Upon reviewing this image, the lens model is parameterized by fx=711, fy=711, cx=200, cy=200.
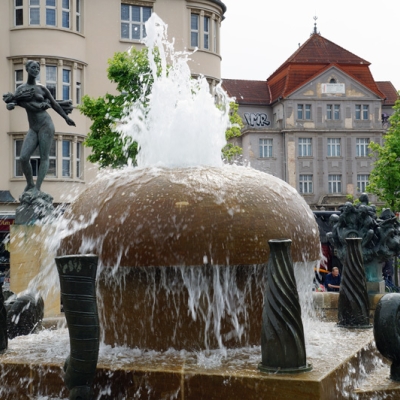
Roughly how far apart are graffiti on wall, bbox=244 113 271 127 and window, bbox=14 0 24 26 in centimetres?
2877

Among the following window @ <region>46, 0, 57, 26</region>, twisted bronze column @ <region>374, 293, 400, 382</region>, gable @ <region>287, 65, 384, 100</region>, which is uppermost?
gable @ <region>287, 65, 384, 100</region>

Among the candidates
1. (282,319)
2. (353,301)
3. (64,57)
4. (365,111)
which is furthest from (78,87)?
(365,111)

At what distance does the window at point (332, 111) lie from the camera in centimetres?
5631

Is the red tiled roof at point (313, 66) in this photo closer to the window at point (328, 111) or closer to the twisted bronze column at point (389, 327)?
the window at point (328, 111)

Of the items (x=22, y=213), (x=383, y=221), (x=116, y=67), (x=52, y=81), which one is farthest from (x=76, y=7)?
(x=383, y=221)

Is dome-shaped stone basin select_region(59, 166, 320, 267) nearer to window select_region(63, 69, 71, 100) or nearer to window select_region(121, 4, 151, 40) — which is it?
window select_region(63, 69, 71, 100)

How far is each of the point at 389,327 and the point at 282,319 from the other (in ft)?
3.31

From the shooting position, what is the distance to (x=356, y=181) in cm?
5706

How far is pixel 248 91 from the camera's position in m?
60.1

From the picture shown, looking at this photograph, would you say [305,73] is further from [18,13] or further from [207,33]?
[18,13]

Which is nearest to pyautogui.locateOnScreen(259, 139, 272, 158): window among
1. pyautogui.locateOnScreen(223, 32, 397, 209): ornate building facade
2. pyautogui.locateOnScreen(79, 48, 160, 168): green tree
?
pyautogui.locateOnScreen(223, 32, 397, 209): ornate building facade

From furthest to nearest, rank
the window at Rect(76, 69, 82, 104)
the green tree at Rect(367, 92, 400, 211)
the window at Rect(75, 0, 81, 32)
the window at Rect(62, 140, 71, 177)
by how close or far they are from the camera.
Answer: the window at Rect(75, 0, 81, 32), the window at Rect(76, 69, 82, 104), the green tree at Rect(367, 92, 400, 211), the window at Rect(62, 140, 71, 177)

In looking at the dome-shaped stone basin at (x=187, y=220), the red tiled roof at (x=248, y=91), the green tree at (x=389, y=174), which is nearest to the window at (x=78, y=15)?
the green tree at (x=389, y=174)

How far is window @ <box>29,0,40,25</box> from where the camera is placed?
3188 centimetres
